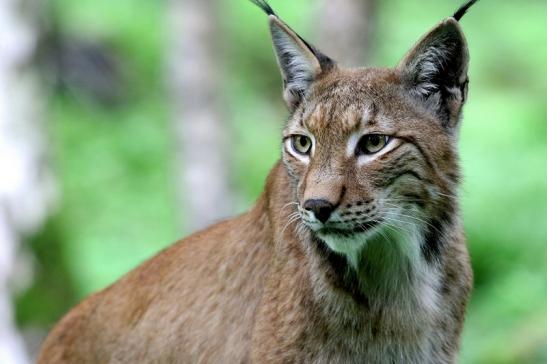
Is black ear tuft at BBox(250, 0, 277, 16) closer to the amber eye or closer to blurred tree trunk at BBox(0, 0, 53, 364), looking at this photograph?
the amber eye

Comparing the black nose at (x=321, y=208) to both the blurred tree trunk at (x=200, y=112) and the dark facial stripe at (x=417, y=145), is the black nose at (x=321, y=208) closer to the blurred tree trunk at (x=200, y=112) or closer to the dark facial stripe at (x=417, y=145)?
the dark facial stripe at (x=417, y=145)

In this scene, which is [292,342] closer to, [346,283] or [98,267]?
[346,283]

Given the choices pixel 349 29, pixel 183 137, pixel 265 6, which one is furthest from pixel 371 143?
pixel 183 137

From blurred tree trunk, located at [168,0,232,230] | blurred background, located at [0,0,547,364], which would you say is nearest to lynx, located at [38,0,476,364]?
blurred background, located at [0,0,547,364]

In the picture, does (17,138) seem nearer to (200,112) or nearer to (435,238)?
(200,112)

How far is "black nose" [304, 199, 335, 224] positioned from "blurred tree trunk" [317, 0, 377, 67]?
5.90m

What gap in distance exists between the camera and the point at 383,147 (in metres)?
5.77

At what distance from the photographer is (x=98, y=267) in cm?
1673

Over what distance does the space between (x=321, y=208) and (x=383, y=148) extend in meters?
0.50

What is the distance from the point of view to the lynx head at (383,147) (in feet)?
18.4

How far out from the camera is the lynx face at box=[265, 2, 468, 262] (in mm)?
5621

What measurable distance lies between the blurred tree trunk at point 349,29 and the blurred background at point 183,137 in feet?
0.05

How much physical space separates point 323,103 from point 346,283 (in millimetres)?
961

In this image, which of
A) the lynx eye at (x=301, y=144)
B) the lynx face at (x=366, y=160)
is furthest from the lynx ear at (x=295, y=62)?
the lynx eye at (x=301, y=144)
